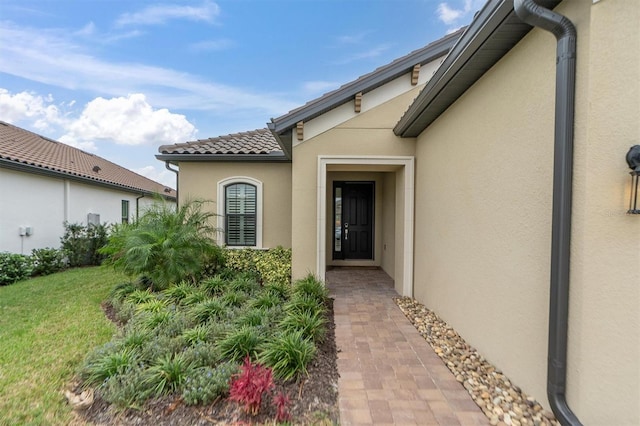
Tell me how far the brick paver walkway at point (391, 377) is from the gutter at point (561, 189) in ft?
2.36

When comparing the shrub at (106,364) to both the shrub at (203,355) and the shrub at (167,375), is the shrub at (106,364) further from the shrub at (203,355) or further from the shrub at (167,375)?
the shrub at (203,355)

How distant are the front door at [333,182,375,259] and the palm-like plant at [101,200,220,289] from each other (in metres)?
4.09

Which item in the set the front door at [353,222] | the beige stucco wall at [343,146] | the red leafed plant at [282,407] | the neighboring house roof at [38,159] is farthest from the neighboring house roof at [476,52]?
the neighboring house roof at [38,159]

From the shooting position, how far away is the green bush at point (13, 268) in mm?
7594

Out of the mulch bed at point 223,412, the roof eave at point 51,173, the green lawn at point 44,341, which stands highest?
the roof eave at point 51,173

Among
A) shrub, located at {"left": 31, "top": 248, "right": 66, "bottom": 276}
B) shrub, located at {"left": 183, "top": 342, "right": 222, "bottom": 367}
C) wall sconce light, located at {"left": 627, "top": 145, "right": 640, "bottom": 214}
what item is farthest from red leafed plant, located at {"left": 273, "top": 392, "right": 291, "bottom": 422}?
shrub, located at {"left": 31, "top": 248, "right": 66, "bottom": 276}

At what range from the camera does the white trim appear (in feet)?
19.0

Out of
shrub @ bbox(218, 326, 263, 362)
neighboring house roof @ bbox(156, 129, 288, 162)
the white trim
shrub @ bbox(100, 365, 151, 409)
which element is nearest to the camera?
shrub @ bbox(100, 365, 151, 409)

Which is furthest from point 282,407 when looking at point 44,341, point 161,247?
point 161,247

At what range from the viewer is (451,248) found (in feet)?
13.7

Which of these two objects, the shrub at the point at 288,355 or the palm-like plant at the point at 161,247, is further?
the palm-like plant at the point at 161,247

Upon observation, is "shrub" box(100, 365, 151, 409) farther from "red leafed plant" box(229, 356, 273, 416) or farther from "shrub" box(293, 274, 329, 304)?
"shrub" box(293, 274, 329, 304)

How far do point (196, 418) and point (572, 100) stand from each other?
3995 millimetres

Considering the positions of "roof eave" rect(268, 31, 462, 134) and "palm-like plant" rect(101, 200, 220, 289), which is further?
"palm-like plant" rect(101, 200, 220, 289)
